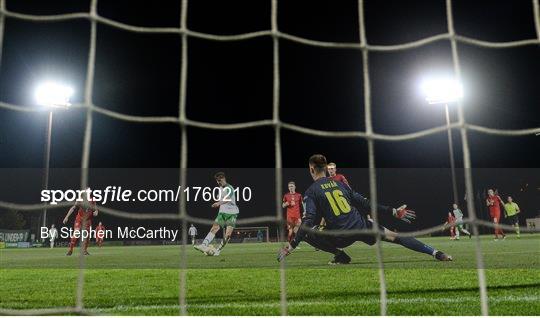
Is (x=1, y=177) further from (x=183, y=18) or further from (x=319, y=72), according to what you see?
(x=183, y=18)

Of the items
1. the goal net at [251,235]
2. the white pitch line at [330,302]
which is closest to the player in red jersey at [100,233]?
the goal net at [251,235]

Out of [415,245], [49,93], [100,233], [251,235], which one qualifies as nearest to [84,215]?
[415,245]

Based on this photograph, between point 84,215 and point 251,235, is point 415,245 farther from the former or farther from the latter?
point 251,235

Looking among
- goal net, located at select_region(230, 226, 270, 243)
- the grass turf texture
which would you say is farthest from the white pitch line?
goal net, located at select_region(230, 226, 270, 243)

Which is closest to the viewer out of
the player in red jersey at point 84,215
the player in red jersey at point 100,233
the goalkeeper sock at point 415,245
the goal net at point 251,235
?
the player in red jersey at point 84,215

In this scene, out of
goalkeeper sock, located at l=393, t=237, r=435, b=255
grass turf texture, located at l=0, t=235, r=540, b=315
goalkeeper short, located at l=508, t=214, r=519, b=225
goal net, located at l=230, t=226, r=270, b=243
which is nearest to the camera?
grass turf texture, located at l=0, t=235, r=540, b=315

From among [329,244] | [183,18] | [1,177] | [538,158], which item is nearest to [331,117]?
[538,158]

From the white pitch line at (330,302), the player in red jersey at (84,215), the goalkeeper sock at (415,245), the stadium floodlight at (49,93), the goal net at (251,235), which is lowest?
the white pitch line at (330,302)

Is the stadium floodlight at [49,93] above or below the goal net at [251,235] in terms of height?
above

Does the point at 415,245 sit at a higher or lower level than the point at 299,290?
higher

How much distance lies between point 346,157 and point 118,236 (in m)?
9.51

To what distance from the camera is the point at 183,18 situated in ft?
8.61

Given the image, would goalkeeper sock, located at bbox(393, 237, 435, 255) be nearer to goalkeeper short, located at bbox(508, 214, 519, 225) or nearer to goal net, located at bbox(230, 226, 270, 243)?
goalkeeper short, located at bbox(508, 214, 519, 225)

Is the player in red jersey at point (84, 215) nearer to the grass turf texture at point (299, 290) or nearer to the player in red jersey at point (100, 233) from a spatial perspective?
the grass turf texture at point (299, 290)
